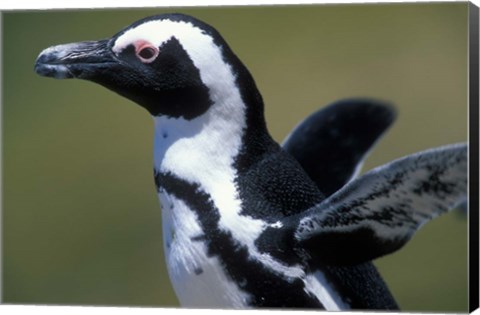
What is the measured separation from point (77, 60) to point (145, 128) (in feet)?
1.47

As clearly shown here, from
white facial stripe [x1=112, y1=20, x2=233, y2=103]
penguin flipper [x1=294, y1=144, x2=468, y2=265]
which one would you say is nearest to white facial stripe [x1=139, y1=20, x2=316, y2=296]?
white facial stripe [x1=112, y1=20, x2=233, y2=103]

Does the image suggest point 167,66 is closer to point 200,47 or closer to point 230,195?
point 200,47

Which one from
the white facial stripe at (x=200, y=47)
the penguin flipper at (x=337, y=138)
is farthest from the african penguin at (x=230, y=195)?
the penguin flipper at (x=337, y=138)

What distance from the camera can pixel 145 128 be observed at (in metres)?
3.29

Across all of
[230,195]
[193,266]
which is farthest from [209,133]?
[193,266]

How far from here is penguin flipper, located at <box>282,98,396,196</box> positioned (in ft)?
10.1

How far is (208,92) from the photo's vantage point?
2.82 m

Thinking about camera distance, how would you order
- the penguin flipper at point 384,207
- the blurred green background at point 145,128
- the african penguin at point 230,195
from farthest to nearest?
the blurred green background at point 145,128
the african penguin at point 230,195
the penguin flipper at point 384,207

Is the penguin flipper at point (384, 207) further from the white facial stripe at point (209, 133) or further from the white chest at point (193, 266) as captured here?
the white chest at point (193, 266)

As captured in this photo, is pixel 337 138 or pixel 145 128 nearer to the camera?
pixel 337 138

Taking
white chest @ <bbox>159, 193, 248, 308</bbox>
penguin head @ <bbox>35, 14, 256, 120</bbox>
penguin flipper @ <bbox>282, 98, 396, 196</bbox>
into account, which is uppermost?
penguin head @ <bbox>35, 14, 256, 120</bbox>

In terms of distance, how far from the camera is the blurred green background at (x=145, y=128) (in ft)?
9.84

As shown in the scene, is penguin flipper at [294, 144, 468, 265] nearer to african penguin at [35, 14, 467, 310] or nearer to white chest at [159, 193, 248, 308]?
african penguin at [35, 14, 467, 310]

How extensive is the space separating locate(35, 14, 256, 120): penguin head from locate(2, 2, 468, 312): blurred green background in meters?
0.28
